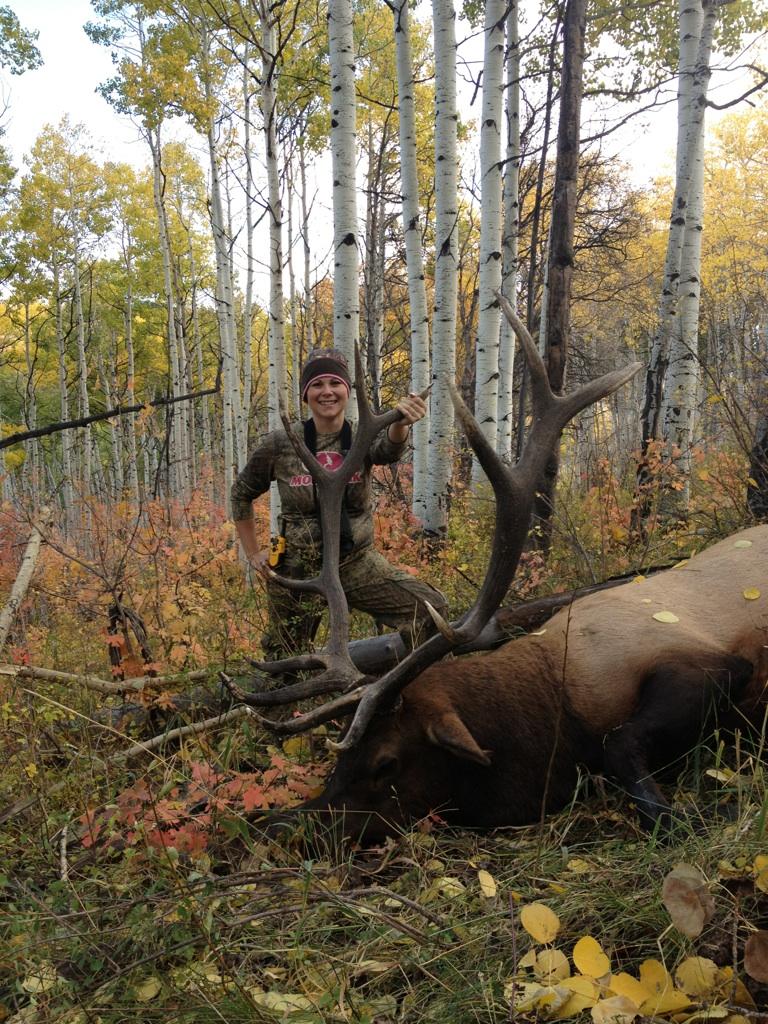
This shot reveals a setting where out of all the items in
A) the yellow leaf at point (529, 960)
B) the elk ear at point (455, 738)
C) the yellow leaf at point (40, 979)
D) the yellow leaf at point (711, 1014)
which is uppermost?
the elk ear at point (455, 738)

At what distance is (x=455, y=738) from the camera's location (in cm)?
269

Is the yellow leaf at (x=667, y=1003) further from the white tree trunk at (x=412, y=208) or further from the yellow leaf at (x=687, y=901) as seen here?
the white tree trunk at (x=412, y=208)

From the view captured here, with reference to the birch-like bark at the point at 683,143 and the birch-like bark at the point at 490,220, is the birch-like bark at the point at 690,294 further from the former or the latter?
the birch-like bark at the point at 490,220

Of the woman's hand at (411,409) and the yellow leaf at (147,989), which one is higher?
the woman's hand at (411,409)

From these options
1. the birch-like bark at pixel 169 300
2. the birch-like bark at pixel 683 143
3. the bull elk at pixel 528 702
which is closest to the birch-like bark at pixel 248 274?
the birch-like bark at pixel 169 300

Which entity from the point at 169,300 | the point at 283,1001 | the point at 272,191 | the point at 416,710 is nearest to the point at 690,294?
the point at 272,191

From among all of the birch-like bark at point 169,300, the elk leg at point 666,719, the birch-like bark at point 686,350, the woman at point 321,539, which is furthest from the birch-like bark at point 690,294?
the birch-like bark at point 169,300

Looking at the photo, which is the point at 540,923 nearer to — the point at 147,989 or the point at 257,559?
the point at 147,989

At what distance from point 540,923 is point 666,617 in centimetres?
172

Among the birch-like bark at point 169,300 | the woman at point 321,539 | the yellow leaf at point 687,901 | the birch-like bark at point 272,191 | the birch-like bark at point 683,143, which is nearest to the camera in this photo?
the yellow leaf at point 687,901

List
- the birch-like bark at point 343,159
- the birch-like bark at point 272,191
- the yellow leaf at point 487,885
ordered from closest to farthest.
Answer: the yellow leaf at point 487,885 → the birch-like bark at point 343,159 → the birch-like bark at point 272,191

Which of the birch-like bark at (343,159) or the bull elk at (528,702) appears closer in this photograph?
the bull elk at (528,702)

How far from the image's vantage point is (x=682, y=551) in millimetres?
4848

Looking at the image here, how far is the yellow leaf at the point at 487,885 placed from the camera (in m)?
2.09
